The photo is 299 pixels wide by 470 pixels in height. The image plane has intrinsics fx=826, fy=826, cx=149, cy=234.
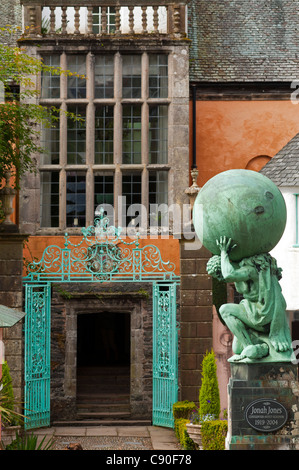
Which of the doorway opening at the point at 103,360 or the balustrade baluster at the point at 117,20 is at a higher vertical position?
the balustrade baluster at the point at 117,20

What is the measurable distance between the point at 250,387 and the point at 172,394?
543 cm

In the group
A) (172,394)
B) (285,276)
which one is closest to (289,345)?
(172,394)

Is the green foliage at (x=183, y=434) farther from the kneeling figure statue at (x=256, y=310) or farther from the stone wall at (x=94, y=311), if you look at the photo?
the kneeling figure statue at (x=256, y=310)

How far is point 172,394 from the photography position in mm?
15531

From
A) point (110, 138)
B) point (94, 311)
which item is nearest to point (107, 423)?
point (94, 311)

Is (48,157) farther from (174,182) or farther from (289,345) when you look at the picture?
(289,345)

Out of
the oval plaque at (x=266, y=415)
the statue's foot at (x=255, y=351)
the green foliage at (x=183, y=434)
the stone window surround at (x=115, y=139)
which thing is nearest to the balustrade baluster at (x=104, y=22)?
the stone window surround at (x=115, y=139)

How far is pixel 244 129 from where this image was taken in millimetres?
19781

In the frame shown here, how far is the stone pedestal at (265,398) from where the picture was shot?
10203mm

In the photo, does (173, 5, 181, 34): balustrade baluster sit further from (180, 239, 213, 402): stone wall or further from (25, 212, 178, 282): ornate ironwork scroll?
(180, 239, 213, 402): stone wall

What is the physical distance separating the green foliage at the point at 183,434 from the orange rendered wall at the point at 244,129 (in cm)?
710

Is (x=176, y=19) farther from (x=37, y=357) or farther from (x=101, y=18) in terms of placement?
(x=37, y=357)

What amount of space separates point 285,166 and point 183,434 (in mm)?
6548

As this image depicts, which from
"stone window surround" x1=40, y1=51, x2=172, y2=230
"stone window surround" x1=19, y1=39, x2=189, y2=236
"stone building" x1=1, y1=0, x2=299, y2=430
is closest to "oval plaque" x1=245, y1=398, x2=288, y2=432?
"stone building" x1=1, y1=0, x2=299, y2=430
